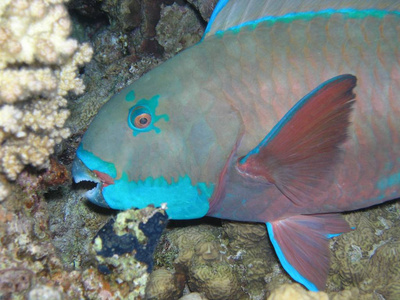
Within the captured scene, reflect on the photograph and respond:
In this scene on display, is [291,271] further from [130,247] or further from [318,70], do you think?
[318,70]

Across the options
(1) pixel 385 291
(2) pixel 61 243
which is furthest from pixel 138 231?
(1) pixel 385 291

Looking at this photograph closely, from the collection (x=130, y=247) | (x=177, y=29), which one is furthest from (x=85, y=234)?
(x=177, y=29)

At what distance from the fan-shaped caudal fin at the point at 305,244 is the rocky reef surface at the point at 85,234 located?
0.49 ft

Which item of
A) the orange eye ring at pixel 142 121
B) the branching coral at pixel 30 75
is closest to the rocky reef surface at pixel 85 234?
the branching coral at pixel 30 75

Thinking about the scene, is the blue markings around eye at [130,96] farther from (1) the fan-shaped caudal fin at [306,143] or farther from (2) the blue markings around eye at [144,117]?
(1) the fan-shaped caudal fin at [306,143]

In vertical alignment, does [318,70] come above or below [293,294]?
above

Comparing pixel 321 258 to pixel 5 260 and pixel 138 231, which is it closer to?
pixel 138 231

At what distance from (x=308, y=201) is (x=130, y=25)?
140 inches

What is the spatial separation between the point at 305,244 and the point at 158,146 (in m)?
1.46

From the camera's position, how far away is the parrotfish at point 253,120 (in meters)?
2.23

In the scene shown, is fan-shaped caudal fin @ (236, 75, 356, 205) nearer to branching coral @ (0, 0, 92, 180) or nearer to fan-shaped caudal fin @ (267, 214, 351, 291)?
fan-shaped caudal fin @ (267, 214, 351, 291)

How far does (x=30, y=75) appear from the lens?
201 centimetres

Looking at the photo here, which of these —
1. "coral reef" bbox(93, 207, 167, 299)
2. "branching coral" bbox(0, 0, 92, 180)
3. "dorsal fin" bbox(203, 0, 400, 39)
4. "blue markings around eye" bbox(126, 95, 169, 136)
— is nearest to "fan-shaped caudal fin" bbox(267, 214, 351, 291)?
"coral reef" bbox(93, 207, 167, 299)

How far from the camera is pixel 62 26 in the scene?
211 cm
